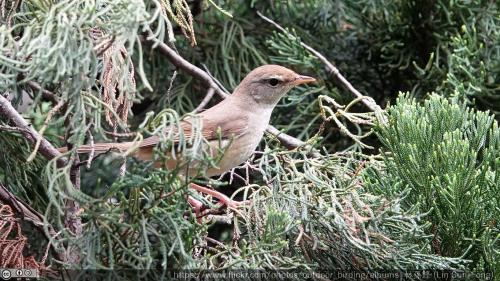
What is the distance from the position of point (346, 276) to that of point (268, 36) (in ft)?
6.88

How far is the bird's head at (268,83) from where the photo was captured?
3.21m

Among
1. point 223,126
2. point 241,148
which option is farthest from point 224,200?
point 223,126

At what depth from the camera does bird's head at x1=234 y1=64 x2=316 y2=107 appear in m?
3.21

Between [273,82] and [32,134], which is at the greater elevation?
[32,134]

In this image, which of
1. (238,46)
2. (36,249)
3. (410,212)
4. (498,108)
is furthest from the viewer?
(238,46)

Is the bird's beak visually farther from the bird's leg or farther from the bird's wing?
the bird's leg

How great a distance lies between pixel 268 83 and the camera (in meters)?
3.24

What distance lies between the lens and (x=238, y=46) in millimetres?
4008

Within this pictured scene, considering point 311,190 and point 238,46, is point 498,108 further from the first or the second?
point 311,190

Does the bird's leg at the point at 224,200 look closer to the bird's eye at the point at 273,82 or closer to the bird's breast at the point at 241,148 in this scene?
the bird's breast at the point at 241,148

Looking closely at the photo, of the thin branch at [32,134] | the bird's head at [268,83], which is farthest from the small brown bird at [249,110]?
the thin branch at [32,134]

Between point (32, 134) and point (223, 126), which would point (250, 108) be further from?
point (32, 134)

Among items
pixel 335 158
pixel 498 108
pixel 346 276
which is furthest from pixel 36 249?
pixel 498 108

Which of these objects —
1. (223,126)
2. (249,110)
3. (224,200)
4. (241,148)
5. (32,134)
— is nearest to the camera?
(32,134)
